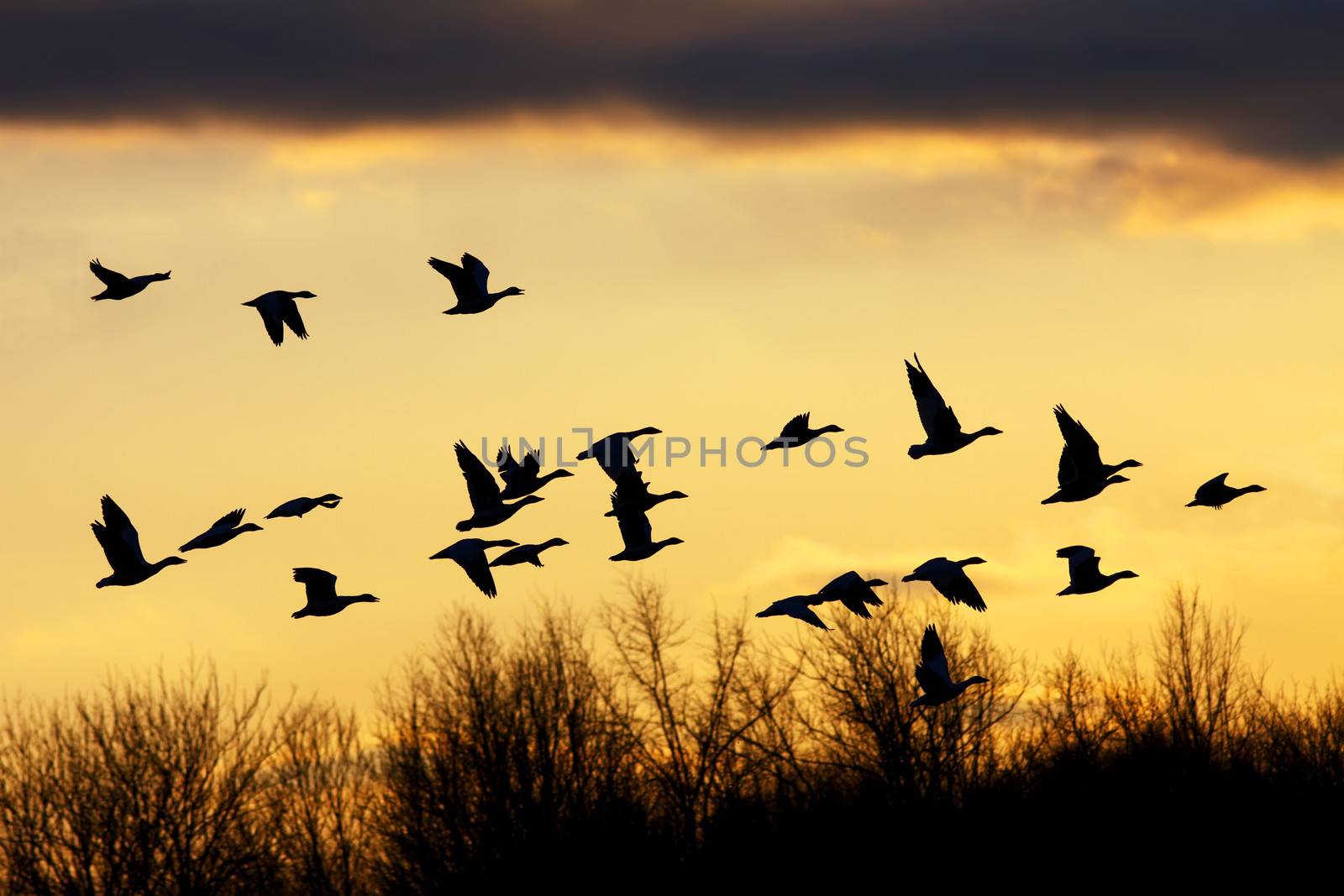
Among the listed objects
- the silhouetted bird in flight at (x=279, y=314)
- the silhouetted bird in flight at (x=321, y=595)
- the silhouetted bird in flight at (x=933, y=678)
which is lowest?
the silhouetted bird in flight at (x=933, y=678)

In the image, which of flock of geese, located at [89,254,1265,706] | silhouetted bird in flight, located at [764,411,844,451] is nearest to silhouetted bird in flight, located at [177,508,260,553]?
flock of geese, located at [89,254,1265,706]

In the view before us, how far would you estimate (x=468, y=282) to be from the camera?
1732 inches

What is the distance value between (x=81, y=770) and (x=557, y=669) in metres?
12.9

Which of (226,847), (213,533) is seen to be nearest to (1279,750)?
(226,847)

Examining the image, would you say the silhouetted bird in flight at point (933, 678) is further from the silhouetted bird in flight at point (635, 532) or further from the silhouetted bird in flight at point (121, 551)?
the silhouetted bird in flight at point (121, 551)

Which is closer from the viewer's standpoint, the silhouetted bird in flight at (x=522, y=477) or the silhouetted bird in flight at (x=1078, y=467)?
the silhouetted bird in flight at (x=1078, y=467)

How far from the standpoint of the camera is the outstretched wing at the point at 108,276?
139ft

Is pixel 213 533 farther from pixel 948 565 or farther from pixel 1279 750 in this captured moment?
pixel 1279 750

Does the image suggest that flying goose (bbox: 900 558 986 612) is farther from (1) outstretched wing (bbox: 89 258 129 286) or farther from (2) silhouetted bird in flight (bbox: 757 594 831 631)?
(1) outstretched wing (bbox: 89 258 129 286)

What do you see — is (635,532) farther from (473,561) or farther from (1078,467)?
(1078,467)

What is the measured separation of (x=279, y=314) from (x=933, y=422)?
12163 millimetres

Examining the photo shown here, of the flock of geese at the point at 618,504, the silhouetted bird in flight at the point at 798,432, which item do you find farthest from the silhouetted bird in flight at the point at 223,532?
the silhouetted bird in flight at the point at 798,432

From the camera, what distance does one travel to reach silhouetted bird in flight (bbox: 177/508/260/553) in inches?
1645

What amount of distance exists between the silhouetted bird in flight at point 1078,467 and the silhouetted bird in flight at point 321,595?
12.2 metres
